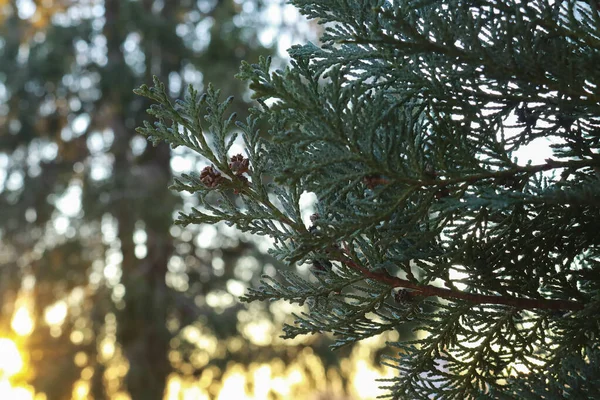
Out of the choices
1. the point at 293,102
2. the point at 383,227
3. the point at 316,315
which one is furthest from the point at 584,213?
the point at 293,102

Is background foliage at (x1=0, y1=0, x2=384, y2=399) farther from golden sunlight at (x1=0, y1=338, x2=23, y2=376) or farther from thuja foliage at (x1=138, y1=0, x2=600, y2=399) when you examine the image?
thuja foliage at (x1=138, y1=0, x2=600, y2=399)

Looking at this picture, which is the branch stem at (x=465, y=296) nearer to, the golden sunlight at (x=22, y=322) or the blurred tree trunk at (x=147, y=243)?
the blurred tree trunk at (x=147, y=243)

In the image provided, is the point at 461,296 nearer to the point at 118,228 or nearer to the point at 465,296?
the point at 465,296

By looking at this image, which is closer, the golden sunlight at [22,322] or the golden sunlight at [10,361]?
the golden sunlight at [10,361]

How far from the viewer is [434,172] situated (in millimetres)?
1559

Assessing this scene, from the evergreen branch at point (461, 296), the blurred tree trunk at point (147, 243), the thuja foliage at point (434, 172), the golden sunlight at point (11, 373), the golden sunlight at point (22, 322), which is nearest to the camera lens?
the thuja foliage at point (434, 172)

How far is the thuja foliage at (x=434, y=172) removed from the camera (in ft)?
4.77

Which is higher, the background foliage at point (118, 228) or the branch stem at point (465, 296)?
the background foliage at point (118, 228)

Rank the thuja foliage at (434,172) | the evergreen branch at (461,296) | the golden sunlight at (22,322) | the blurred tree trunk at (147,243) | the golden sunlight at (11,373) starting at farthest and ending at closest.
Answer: the golden sunlight at (22,322)
the golden sunlight at (11,373)
the blurred tree trunk at (147,243)
the evergreen branch at (461,296)
the thuja foliage at (434,172)

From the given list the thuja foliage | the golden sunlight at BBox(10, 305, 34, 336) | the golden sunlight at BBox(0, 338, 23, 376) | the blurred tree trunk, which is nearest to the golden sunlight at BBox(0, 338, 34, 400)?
the golden sunlight at BBox(0, 338, 23, 376)

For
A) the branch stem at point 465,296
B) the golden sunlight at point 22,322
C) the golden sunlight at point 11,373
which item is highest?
the golden sunlight at point 22,322

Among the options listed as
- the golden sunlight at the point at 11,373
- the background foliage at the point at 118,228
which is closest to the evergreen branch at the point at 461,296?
the background foliage at the point at 118,228

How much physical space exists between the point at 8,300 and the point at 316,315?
28.2 feet

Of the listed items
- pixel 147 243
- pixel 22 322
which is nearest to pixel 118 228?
pixel 147 243
